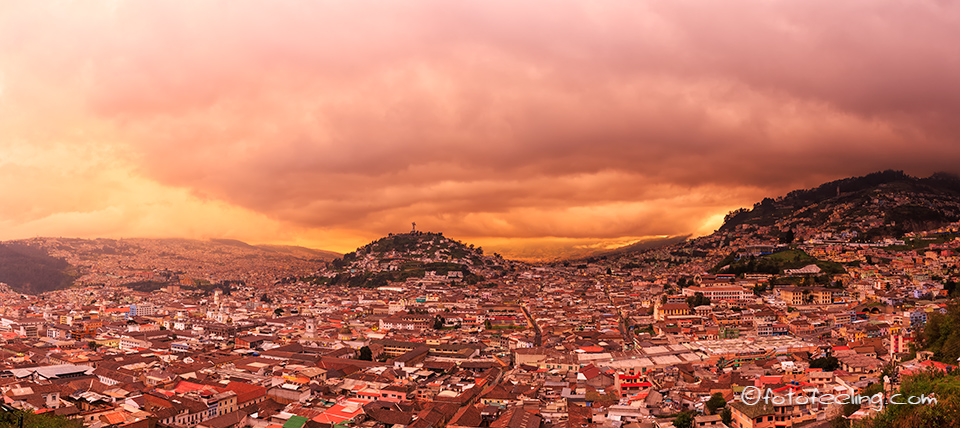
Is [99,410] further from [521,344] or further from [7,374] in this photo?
[521,344]

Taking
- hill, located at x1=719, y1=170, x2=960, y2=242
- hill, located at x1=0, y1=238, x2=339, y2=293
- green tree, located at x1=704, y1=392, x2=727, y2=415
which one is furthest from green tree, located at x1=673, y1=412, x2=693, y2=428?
hill, located at x1=0, y1=238, x2=339, y2=293

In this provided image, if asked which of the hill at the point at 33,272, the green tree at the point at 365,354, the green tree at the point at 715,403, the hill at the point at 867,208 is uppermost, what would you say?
the hill at the point at 867,208

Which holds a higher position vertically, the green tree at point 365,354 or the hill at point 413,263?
the hill at point 413,263

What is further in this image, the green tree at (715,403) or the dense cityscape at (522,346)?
the dense cityscape at (522,346)

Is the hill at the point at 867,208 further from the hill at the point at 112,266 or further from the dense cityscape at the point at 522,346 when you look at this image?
the hill at the point at 112,266

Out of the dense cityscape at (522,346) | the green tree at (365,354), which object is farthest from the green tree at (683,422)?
the green tree at (365,354)

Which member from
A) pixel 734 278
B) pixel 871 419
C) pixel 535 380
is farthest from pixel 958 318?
→ pixel 734 278

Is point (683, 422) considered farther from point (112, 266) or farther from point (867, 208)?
point (112, 266)

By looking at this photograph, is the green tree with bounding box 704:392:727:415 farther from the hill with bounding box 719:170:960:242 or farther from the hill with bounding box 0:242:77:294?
the hill with bounding box 0:242:77:294
